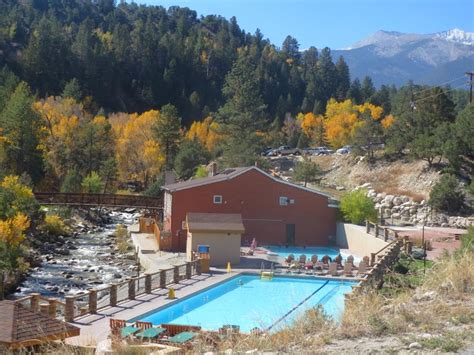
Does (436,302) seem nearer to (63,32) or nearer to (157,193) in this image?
(157,193)

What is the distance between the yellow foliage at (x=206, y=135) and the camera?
73744 mm

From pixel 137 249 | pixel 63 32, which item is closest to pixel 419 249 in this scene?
pixel 137 249

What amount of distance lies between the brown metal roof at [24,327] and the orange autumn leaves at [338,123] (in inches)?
2325

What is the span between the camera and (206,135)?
79.1 metres

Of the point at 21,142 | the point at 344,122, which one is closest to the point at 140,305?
the point at 21,142

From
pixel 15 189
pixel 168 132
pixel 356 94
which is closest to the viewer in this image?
pixel 15 189

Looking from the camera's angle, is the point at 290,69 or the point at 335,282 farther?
the point at 290,69

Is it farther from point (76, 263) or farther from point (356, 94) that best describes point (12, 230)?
point (356, 94)

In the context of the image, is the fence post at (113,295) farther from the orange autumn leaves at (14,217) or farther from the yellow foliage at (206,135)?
the yellow foliage at (206,135)

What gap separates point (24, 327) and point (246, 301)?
1121 cm

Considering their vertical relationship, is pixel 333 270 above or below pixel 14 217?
below

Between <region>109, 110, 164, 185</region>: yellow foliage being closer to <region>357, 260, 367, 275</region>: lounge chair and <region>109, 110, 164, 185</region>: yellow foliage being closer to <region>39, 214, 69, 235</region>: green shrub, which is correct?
<region>39, 214, 69, 235</region>: green shrub

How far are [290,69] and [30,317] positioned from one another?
400 ft

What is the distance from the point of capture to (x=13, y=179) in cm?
3662
